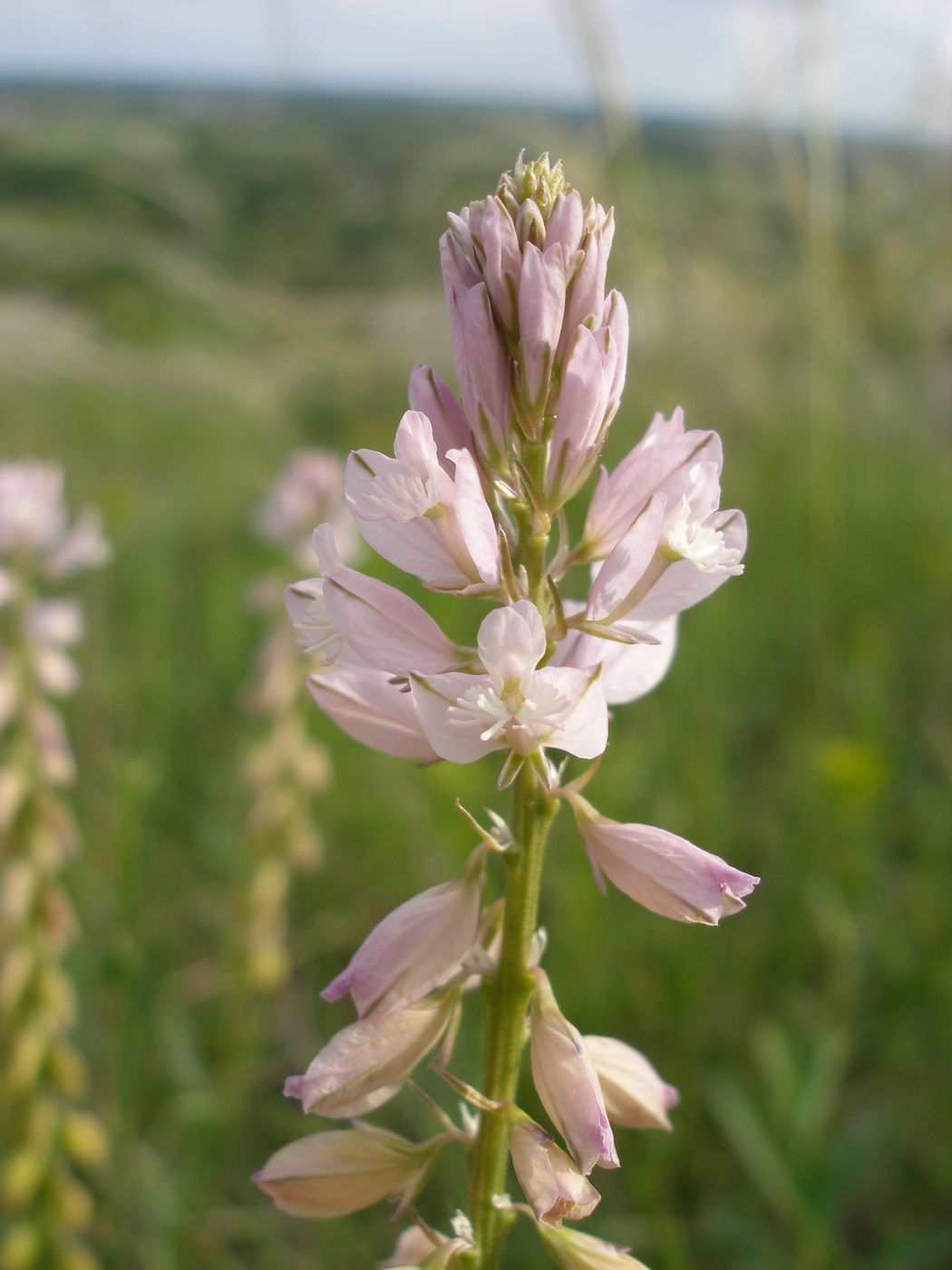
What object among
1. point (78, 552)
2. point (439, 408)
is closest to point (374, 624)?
point (439, 408)

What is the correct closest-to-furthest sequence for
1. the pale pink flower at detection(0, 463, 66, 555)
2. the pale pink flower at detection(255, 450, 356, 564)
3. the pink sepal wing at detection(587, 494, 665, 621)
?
the pink sepal wing at detection(587, 494, 665, 621)
the pale pink flower at detection(0, 463, 66, 555)
the pale pink flower at detection(255, 450, 356, 564)

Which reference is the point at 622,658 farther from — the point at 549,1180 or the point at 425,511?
the point at 549,1180

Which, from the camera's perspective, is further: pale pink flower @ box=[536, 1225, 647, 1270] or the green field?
the green field

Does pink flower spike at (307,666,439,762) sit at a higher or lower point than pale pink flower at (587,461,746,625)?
lower

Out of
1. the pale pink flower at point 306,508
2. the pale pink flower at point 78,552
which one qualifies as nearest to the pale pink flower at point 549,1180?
the pale pink flower at point 78,552

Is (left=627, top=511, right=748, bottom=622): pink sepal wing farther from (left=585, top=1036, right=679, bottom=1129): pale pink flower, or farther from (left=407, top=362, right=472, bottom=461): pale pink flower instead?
(left=585, top=1036, right=679, bottom=1129): pale pink flower

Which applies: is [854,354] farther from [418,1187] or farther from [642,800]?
[418,1187]

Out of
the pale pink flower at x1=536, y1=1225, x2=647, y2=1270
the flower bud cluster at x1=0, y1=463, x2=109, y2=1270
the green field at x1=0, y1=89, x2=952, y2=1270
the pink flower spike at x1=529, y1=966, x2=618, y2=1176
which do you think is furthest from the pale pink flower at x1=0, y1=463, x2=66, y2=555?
the pale pink flower at x1=536, y1=1225, x2=647, y2=1270

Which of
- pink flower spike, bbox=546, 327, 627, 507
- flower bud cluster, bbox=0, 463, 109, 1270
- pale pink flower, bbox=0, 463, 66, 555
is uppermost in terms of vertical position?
pale pink flower, bbox=0, 463, 66, 555

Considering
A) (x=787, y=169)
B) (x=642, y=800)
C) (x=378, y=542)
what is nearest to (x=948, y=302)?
(x=787, y=169)
